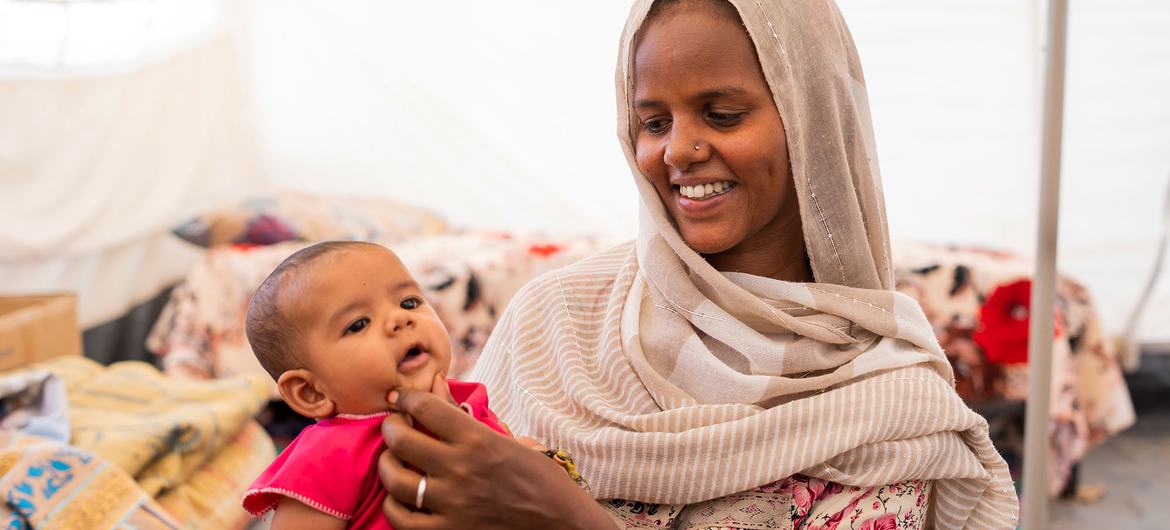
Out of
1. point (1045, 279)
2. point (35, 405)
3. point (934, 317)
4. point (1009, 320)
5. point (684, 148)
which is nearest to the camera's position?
point (684, 148)

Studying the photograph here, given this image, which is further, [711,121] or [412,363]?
[711,121]

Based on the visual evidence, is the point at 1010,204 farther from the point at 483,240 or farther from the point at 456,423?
the point at 456,423

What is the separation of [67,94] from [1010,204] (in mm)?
3106

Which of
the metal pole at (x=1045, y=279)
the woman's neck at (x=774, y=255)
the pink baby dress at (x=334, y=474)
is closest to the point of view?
the pink baby dress at (x=334, y=474)

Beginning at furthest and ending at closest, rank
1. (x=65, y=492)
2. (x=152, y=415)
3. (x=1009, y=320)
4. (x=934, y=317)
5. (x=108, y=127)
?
1. (x=108, y=127)
2. (x=934, y=317)
3. (x=1009, y=320)
4. (x=152, y=415)
5. (x=65, y=492)

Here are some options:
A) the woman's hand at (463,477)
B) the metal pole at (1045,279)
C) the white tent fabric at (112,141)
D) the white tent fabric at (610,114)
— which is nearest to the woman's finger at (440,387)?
the woman's hand at (463,477)

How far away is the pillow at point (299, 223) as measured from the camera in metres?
3.52

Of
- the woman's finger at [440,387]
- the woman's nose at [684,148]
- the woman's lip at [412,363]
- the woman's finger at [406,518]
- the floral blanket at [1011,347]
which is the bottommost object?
the floral blanket at [1011,347]

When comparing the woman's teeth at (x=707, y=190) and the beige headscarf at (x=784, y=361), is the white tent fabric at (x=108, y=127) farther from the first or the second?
the woman's teeth at (x=707, y=190)

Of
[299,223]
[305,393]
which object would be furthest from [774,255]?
[299,223]

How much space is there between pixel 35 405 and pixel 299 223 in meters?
1.52

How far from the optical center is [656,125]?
1211 mm

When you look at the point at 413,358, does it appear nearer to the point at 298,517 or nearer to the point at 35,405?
the point at 298,517

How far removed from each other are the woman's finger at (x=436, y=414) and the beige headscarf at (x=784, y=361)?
23cm
